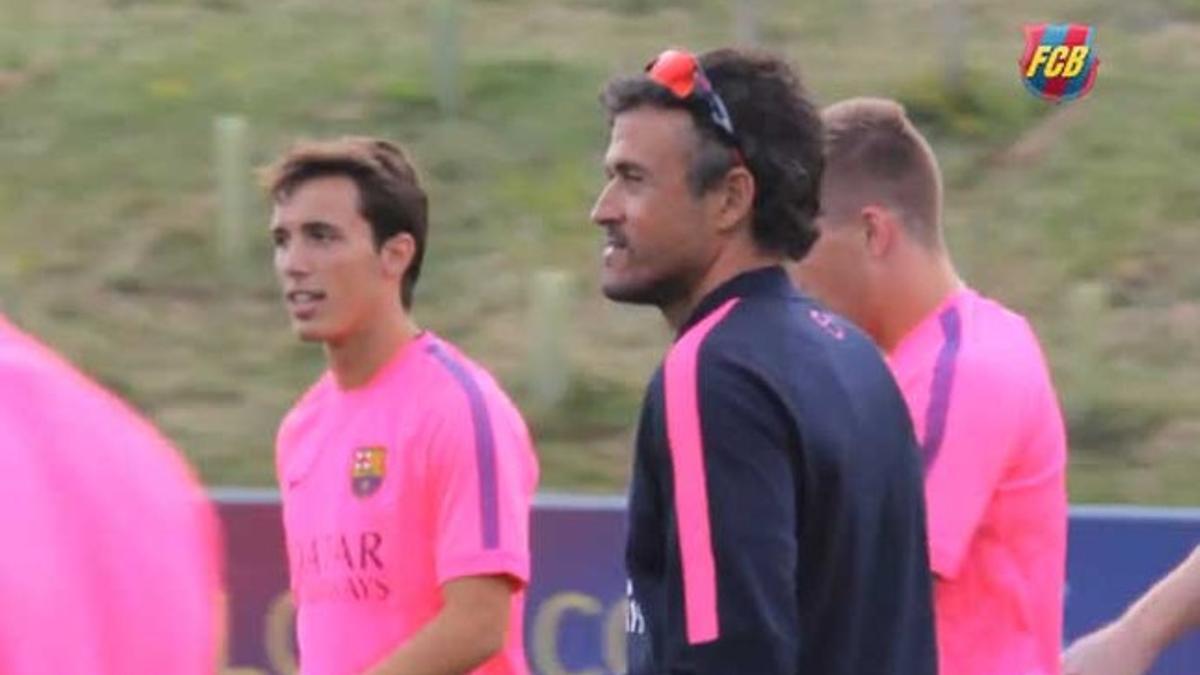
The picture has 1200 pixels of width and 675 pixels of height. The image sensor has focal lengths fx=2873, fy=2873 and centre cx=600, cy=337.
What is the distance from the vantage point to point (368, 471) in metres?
4.80

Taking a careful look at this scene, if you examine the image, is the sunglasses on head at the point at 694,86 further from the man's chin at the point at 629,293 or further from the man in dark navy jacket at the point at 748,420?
the man's chin at the point at 629,293

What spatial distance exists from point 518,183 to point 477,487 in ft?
27.8

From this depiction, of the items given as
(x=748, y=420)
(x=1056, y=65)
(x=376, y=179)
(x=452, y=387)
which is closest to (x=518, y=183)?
(x=1056, y=65)

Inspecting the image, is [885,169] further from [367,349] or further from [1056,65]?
[1056,65]

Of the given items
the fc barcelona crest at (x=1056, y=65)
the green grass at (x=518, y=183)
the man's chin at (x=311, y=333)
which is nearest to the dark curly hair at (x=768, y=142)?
the man's chin at (x=311, y=333)

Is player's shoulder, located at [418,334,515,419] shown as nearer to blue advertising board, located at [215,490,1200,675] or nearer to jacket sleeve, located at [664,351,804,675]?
jacket sleeve, located at [664,351,804,675]

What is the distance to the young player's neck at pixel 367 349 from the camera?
4.96 metres

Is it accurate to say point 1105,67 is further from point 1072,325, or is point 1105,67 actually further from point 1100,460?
point 1100,460

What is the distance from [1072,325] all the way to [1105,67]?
237 cm

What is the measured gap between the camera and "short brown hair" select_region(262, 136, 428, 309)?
201 inches

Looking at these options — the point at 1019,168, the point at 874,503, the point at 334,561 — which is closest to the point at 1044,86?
the point at 334,561

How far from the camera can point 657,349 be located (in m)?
11.9

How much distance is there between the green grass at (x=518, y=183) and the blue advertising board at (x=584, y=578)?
294 cm

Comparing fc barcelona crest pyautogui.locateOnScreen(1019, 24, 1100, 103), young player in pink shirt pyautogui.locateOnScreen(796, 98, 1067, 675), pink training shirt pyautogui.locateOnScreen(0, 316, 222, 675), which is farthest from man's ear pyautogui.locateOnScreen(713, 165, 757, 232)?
fc barcelona crest pyautogui.locateOnScreen(1019, 24, 1100, 103)
